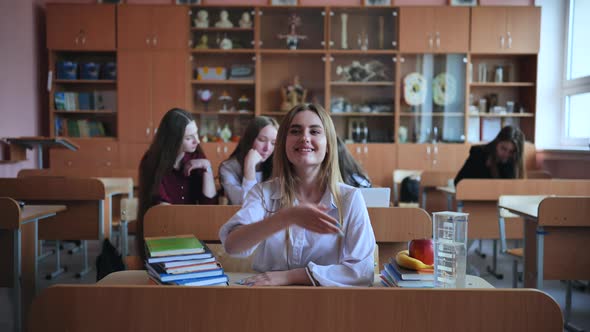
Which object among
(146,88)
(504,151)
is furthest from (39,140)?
(504,151)

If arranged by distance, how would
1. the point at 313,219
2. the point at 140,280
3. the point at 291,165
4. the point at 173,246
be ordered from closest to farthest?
the point at 313,219
the point at 173,246
the point at 140,280
the point at 291,165

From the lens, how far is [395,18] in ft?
18.9

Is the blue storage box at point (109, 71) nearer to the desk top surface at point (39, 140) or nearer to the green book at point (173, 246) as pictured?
the desk top surface at point (39, 140)

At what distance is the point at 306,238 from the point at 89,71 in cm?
525

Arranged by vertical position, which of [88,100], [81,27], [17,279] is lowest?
[17,279]

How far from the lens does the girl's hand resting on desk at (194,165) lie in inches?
101

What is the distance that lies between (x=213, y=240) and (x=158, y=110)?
415cm

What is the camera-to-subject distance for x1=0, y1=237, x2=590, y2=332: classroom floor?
2850 millimetres

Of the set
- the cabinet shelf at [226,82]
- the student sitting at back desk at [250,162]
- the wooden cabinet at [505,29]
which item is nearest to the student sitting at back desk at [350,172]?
the student sitting at back desk at [250,162]

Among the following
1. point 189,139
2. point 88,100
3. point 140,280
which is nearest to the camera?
point 140,280

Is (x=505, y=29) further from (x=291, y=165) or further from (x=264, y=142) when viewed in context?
(x=291, y=165)

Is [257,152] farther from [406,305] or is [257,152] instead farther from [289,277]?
[406,305]

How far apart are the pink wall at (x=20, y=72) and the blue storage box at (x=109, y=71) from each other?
2.43 ft

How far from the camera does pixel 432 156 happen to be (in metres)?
5.75
